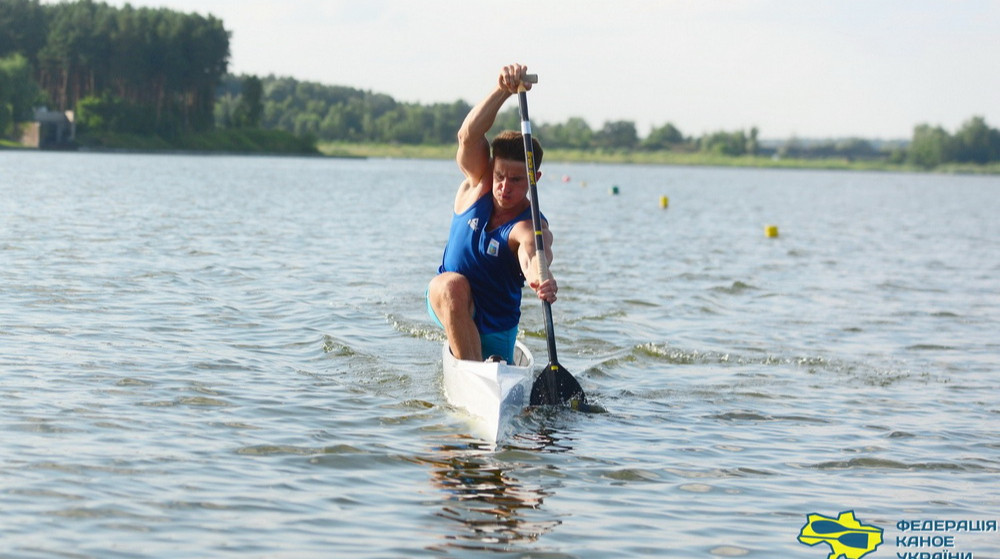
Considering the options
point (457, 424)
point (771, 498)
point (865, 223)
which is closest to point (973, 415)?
point (771, 498)

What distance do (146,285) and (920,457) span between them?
10009mm

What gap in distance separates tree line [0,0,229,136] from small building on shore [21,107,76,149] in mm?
2427

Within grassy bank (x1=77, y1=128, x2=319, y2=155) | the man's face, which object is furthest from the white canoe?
grassy bank (x1=77, y1=128, x2=319, y2=155)

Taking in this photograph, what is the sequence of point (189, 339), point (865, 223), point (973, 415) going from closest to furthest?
point (973, 415)
point (189, 339)
point (865, 223)

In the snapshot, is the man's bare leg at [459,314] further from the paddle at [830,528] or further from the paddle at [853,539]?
the paddle at [853,539]

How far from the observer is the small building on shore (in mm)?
103125

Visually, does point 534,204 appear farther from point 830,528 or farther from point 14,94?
point 14,94

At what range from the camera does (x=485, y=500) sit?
6816 mm

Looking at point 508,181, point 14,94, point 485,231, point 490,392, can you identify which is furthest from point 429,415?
point 14,94

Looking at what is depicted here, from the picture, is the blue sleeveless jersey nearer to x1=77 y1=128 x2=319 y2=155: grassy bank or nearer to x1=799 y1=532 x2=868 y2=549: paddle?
x1=799 y1=532 x2=868 y2=549: paddle

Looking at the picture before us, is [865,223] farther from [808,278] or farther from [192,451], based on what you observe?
[192,451]

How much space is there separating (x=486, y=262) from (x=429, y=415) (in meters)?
1.23

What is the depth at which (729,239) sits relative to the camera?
32.7m

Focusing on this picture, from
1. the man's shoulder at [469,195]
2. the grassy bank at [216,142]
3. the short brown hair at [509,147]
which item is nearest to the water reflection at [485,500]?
the man's shoulder at [469,195]
